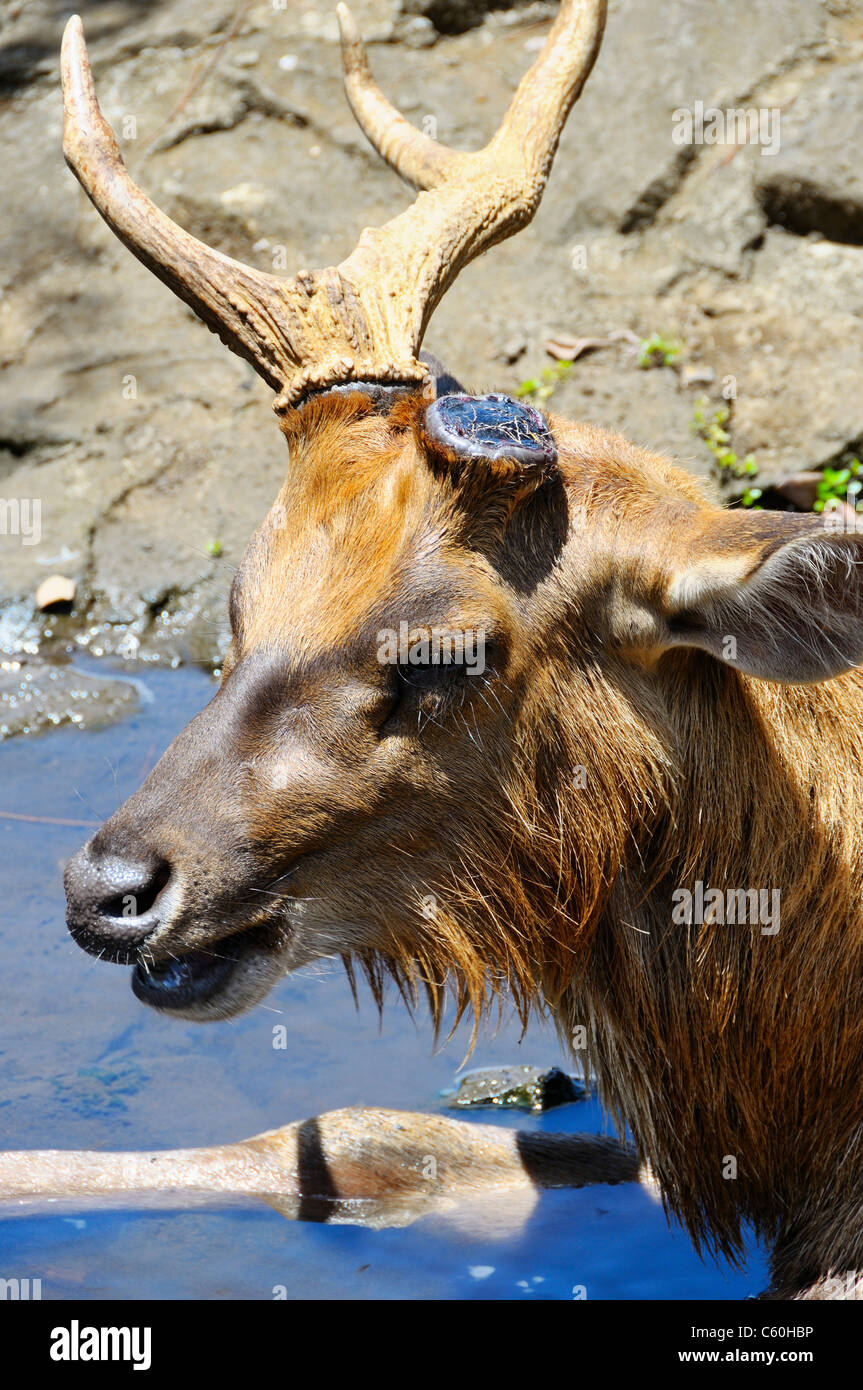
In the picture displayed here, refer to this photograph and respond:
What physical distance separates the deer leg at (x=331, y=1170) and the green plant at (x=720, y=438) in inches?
169

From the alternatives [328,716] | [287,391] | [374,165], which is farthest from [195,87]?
[328,716]

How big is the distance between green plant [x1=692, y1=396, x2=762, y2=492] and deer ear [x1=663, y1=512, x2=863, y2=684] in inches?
194

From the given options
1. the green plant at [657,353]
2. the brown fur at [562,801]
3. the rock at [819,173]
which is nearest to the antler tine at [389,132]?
the brown fur at [562,801]

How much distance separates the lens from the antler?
160 inches

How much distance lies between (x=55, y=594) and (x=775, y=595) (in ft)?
17.8

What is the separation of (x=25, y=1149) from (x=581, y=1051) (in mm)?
2013

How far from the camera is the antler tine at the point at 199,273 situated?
4.07m

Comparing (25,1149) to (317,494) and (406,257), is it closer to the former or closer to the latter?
(317,494)

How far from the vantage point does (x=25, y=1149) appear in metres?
5.16

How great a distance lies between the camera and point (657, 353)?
8.95 metres
